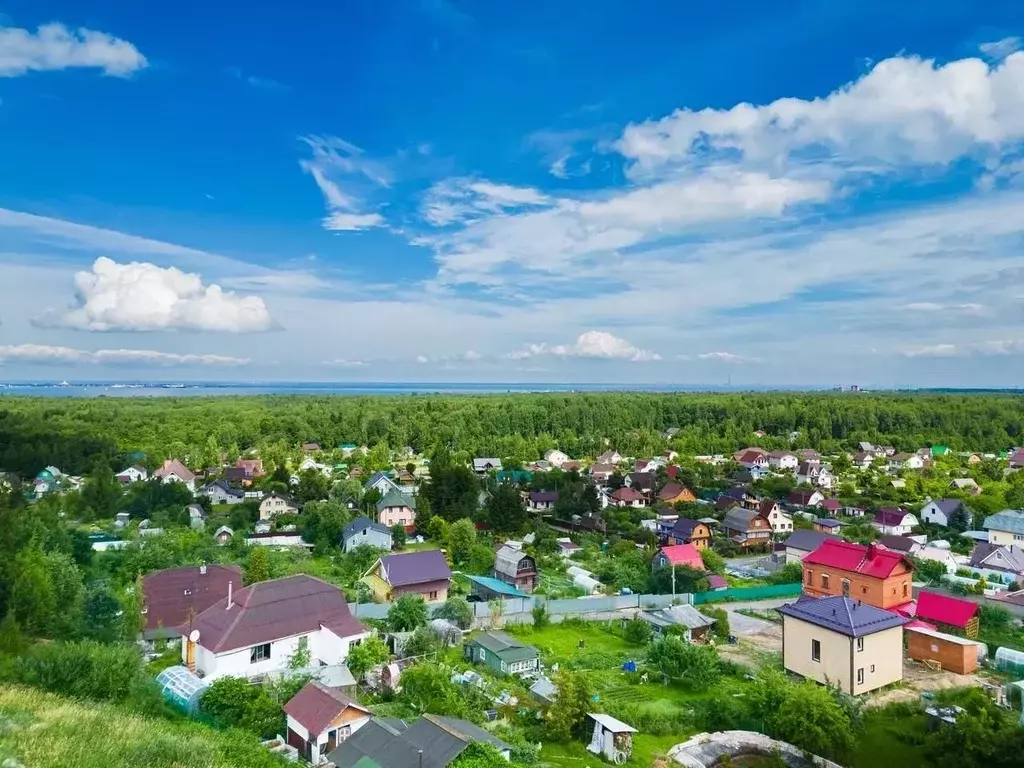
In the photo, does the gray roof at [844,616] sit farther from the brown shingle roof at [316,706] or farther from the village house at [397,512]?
the village house at [397,512]

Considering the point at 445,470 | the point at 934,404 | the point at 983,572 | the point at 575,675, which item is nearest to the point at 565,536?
the point at 445,470

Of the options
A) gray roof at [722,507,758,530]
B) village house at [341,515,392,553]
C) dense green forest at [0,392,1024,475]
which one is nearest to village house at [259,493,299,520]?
village house at [341,515,392,553]

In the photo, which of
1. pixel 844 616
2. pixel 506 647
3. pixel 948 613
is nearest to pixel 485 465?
pixel 948 613

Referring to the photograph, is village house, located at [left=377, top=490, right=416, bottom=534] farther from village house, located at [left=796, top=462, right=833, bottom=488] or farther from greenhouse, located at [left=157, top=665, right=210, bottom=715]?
village house, located at [left=796, top=462, right=833, bottom=488]

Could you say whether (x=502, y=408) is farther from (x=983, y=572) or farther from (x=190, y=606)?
(x=190, y=606)

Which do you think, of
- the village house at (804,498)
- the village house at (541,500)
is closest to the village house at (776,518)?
the village house at (804,498)
